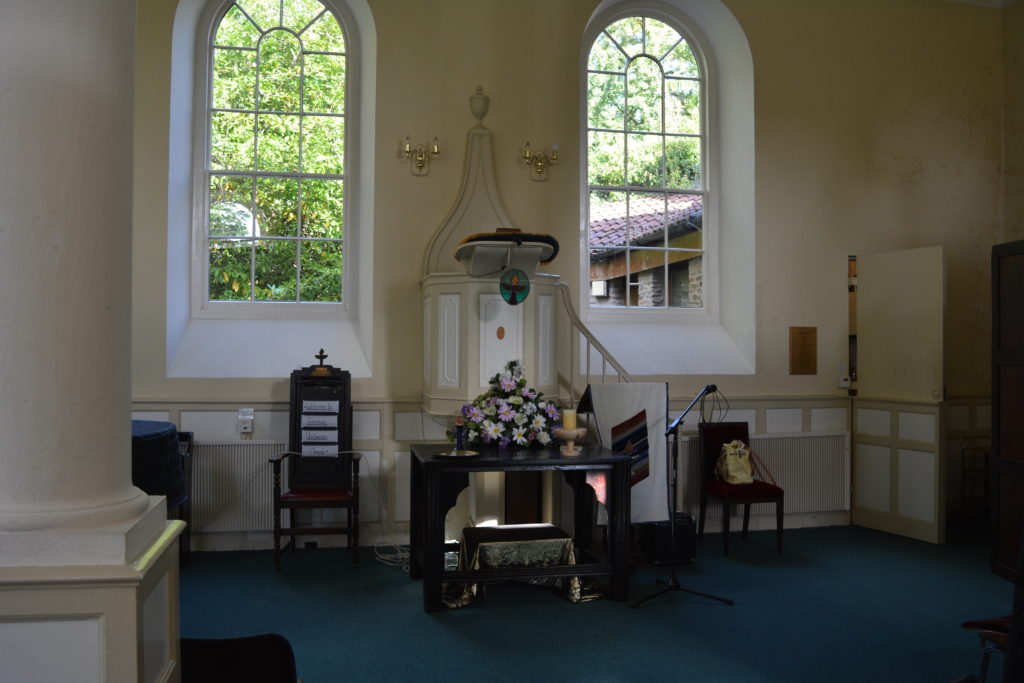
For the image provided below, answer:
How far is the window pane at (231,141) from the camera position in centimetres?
595

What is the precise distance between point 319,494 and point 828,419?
3.98 metres

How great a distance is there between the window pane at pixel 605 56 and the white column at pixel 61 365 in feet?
17.3

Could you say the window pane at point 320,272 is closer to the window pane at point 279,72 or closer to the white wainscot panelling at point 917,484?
the window pane at point 279,72

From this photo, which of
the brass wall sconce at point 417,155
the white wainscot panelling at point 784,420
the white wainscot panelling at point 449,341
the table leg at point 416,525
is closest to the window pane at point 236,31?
the brass wall sconce at point 417,155

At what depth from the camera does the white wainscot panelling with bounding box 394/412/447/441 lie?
5.63m

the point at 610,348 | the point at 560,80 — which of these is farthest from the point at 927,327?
the point at 560,80

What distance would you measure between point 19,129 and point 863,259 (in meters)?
5.99

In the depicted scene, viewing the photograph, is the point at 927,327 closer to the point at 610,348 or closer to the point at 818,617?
the point at 610,348

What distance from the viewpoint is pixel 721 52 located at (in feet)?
22.0

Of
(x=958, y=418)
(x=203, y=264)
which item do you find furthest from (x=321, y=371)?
(x=958, y=418)

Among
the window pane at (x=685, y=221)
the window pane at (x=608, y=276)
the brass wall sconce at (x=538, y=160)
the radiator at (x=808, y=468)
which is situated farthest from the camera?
the window pane at (x=685, y=221)

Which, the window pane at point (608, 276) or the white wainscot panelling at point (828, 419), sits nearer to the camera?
the white wainscot panelling at point (828, 419)

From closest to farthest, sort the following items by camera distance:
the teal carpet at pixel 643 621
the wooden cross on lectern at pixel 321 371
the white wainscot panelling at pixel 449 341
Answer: the teal carpet at pixel 643 621, the white wainscot panelling at pixel 449 341, the wooden cross on lectern at pixel 321 371

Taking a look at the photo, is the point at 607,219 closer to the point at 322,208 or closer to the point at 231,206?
the point at 322,208
